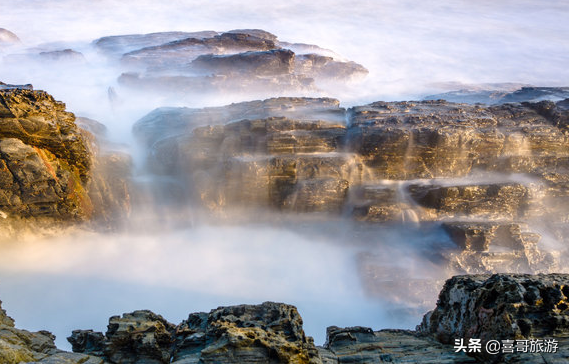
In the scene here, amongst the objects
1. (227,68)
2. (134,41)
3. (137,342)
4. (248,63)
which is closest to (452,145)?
(137,342)

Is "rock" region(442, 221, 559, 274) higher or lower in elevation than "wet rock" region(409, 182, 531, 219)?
lower

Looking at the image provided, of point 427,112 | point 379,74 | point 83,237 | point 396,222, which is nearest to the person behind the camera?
point 83,237

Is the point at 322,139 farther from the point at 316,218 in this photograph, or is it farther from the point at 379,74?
the point at 379,74

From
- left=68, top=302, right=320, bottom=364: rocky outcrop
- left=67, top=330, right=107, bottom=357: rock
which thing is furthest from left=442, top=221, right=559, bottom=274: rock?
left=67, top=330, right=107, bottom=357: rock

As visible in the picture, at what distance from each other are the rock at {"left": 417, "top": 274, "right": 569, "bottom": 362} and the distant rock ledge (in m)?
0.01

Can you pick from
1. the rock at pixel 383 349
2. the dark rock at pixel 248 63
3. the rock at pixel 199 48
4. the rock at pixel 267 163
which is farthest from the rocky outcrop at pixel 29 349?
the rock at pixel 199 48

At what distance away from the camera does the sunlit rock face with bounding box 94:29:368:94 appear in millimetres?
25891

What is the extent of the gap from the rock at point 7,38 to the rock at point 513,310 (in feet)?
169

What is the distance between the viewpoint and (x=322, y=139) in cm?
1541

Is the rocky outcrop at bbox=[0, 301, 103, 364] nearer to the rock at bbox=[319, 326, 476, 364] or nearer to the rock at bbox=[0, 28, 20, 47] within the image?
the rock at bbox=[319, 326, 476, 364]

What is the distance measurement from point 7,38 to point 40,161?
41.3 m

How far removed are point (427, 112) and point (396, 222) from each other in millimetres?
5039

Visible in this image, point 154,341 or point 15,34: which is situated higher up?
point 15,34

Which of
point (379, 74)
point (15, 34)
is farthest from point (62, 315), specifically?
point (15, 34)
